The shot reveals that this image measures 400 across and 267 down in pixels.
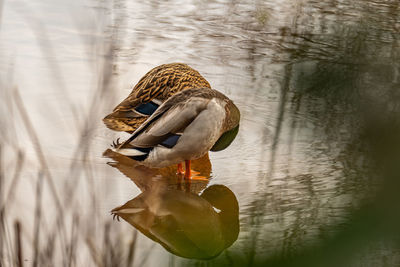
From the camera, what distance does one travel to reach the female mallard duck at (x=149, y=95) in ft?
16.8

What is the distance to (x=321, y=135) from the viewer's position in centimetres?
74

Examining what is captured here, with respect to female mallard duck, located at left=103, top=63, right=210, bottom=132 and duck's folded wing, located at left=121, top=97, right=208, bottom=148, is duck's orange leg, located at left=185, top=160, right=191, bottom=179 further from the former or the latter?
female mallard duck, located at left=103, top=63, right=210, bottom=132

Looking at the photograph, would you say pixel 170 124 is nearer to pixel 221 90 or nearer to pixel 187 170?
pixel 187 170

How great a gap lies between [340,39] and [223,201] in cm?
361

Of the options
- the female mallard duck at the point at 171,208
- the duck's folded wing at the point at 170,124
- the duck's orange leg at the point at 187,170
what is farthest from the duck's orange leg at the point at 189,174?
the duck's folded wing at the point at 170,124

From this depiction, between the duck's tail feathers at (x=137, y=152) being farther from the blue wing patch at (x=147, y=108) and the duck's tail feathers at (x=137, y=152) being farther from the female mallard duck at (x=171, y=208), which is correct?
the blue wing patch at (x=147, y=108)

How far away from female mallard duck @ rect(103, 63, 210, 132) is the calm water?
0.47 feet

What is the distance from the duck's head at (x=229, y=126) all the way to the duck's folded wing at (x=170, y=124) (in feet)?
0.95

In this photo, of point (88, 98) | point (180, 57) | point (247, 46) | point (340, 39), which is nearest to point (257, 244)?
point (340, 39)

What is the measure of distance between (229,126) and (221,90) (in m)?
1.31

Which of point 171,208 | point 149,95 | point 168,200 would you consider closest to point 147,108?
point 149,95

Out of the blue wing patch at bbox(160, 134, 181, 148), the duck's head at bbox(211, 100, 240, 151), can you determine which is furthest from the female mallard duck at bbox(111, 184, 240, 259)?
the duck's head at bbox(211, 100, 240, 151)

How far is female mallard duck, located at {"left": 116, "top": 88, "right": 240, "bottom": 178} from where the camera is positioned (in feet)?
14.5

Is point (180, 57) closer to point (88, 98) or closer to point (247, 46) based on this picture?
point (247, 46)
